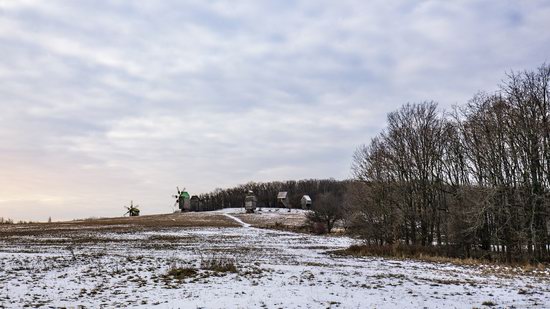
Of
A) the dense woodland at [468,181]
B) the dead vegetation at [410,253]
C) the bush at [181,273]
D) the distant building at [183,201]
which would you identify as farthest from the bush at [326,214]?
the distant building at [183,201]

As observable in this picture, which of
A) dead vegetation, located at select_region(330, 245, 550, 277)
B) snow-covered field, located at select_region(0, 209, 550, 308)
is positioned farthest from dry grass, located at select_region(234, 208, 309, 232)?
snow-covered field, located at select_region(0, 209, 550, 308)

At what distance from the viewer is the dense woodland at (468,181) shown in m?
29.3

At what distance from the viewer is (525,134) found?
97.8ft

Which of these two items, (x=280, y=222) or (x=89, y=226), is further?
(x=280, y=222)

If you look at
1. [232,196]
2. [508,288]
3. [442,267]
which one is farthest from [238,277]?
[232,196]

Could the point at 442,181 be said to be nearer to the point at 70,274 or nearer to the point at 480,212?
the point at 480,212

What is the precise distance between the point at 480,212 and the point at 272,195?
15813 centimetres

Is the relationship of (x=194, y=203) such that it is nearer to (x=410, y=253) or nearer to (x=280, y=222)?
(x=280, y=222)

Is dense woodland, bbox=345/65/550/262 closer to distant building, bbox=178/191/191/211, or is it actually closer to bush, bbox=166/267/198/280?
bush, bbox=166/267/198/280

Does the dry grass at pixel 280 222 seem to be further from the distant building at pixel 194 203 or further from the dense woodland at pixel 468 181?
the distant building at pixel 194 203

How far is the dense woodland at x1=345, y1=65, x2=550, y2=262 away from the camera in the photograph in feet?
96.0

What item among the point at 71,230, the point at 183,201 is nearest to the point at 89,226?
the point at 71,230

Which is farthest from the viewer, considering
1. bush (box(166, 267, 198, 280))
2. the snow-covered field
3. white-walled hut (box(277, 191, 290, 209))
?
white-walled hut (box(277, 191, 290, 209))

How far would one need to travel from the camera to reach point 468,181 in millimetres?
39031
